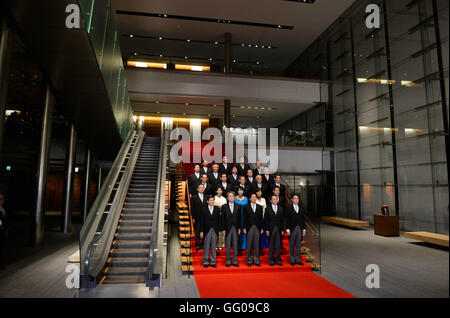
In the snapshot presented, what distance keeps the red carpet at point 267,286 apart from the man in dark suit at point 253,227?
0.36 m

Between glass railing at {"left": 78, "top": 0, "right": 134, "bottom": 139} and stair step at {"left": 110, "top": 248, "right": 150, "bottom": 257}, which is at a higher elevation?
glass railing at {"left": 78, "top": 0, "right": 134, "bottom": 139}

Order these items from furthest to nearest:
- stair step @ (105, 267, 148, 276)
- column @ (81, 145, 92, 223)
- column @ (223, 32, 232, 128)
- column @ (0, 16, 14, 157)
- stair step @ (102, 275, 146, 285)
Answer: column @ (223, 32, 232, 128)
column @ (81, 145, 92, 223)
column @ (0, 16, 14, 157)
stair step @ (105, 267, 148, 276)
stair step @ (102, 275, 146, 285)

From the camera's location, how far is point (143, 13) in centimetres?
1588

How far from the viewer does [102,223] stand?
19.4 feet

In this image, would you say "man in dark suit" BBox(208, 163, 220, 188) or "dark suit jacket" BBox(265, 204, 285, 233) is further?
"man in dark suit" BBox(208, 163, 220, 188)

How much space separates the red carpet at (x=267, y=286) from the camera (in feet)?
15.8

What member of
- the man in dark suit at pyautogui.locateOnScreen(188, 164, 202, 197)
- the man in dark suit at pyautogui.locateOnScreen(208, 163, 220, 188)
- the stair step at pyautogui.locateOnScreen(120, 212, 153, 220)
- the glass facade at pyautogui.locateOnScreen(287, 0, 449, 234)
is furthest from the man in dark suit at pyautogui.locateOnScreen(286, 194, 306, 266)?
the glass facade at pyautogui.locateOnScreen(287, 0, 449, 234)

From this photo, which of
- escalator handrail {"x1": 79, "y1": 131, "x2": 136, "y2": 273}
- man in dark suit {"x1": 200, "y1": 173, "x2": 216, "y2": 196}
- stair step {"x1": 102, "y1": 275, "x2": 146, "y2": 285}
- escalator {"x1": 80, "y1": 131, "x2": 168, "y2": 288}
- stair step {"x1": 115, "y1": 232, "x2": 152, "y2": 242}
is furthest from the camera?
man in dark suit {"x1": 200, "y1": 173, "x2": 216, "y2": 196}

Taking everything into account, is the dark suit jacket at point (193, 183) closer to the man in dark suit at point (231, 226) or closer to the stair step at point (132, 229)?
the stair step at point (132, 229)

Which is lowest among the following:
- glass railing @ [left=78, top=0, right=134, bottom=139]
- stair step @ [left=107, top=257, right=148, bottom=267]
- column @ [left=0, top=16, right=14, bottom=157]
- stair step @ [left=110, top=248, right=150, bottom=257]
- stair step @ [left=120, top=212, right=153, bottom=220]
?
stair step @ [left=107, top=257, right=148, bottom=267]

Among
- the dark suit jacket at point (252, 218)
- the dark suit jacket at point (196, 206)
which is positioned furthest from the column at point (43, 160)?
the dark suit jacket at point (252, 218)

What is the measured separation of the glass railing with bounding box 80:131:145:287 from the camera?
507 centimetres

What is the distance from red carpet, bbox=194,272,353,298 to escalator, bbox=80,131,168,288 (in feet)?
3.04

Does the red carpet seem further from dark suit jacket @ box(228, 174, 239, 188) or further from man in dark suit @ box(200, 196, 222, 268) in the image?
dark suit jacket @ box(228, 174, 239, 188)
